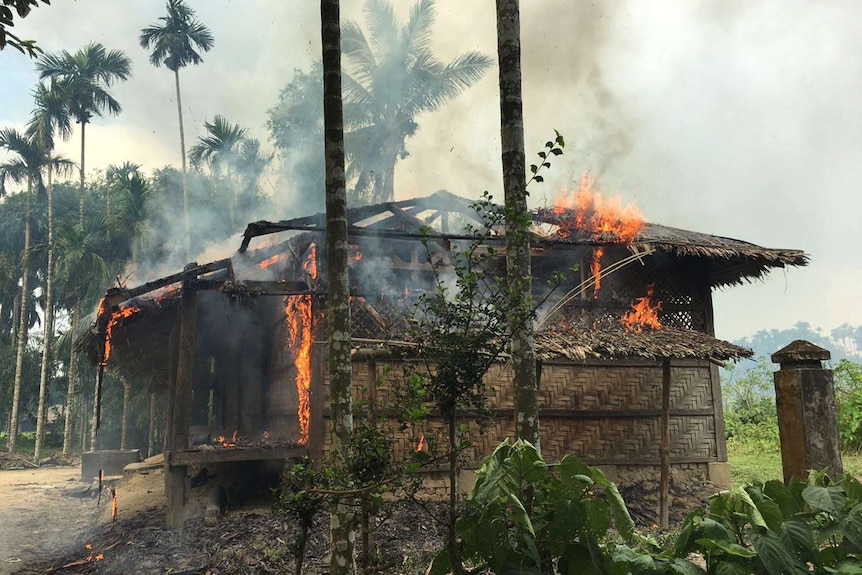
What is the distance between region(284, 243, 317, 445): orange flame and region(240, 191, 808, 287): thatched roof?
35.9 inches

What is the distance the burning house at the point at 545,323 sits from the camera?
10.7m

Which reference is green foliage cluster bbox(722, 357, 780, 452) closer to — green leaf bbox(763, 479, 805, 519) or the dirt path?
green leaf bbox(763, 479, 805, 519)

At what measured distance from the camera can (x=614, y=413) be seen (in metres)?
12.0

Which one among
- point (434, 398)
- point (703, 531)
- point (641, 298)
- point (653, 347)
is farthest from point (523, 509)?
point (641, 298)

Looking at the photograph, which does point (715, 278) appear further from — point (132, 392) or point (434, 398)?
point (132, 392)

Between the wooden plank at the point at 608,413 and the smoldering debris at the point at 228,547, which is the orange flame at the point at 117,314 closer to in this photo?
the smoldering debris at the point at 228,547

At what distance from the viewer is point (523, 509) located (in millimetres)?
2629

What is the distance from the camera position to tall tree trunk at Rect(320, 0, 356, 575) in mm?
5246

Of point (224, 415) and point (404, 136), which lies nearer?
point (224, 415)

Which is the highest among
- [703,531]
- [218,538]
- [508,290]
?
[508,290]

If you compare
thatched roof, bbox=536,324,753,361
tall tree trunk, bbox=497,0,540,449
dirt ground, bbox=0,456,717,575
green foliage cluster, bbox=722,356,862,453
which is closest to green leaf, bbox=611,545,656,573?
tall tree trunk, bbox=497,0,540,449

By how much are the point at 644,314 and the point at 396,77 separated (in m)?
14.3

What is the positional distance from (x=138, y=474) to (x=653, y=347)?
13.8m

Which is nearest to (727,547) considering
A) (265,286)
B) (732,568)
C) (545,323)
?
(732,568)
